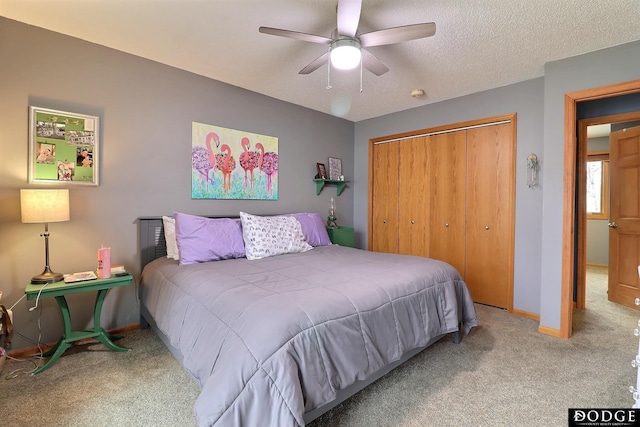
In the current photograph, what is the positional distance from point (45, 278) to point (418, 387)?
2.62 meters

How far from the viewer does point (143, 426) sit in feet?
5.03

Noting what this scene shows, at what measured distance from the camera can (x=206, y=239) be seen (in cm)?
256

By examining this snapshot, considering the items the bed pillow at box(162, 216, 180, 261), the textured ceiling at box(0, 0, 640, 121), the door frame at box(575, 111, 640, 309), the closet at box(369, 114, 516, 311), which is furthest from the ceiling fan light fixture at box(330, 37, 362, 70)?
the door frame at box(575, 111, 640, 309)

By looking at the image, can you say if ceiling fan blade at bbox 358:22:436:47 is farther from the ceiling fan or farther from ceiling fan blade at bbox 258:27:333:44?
ceiling fan blade at bbox 258:27:333:44

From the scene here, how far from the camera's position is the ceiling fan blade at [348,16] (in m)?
1.62

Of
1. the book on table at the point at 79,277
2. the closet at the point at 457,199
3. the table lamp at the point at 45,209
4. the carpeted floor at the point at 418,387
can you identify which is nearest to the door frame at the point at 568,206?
the carpeted floor at the point at 418,387

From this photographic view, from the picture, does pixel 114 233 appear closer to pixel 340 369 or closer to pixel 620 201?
pixel 340 369

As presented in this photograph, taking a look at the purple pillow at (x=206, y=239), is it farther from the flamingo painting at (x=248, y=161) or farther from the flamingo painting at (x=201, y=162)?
the flamingo painting at (x=248, y=161)

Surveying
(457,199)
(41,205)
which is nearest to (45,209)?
(41,205)

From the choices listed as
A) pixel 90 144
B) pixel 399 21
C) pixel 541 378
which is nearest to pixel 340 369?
pixel 541 378

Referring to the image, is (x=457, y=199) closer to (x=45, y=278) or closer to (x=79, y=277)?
(x=79, y=277)

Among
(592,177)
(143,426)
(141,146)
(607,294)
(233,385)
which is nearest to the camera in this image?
(233,385)

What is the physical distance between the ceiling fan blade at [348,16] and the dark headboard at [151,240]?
7.38 feet

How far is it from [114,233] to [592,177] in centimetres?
783
